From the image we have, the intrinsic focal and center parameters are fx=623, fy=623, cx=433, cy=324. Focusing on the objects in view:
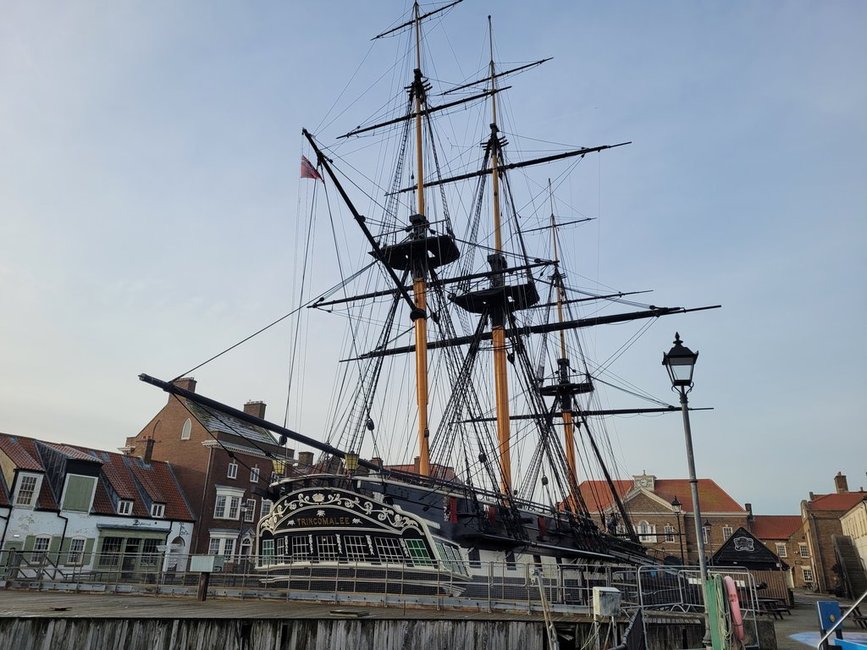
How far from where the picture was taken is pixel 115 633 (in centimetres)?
891

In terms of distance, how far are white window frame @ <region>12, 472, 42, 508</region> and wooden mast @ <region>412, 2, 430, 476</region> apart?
18.0 meters

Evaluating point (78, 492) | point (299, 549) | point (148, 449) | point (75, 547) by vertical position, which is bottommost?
point (75, 547)

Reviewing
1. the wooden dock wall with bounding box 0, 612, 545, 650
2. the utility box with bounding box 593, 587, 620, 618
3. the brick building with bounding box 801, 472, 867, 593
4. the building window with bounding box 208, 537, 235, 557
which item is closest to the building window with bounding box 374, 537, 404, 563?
the wooden dock wall with bounding box 0, 612, 545, 650

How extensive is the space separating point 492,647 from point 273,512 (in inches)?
385

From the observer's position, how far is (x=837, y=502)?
58312 mm

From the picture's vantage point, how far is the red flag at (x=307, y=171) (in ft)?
68.7

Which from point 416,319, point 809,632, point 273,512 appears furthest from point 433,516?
point 809,632

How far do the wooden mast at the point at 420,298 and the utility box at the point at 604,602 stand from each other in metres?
12.5

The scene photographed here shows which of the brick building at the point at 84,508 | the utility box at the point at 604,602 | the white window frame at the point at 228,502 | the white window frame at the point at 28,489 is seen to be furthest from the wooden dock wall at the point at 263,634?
the white window frame at the point at 228,502

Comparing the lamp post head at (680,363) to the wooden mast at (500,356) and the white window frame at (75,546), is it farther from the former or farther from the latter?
the white window frame at (75,546)

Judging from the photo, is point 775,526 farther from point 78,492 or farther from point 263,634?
point 263,634

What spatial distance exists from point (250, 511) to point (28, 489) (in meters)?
14.2

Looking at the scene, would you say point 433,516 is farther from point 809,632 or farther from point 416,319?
point 809,632

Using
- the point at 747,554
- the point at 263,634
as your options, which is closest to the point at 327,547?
the point at 263,634
